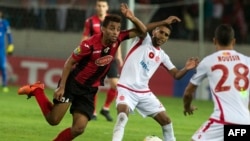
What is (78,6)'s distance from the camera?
23.5 metres

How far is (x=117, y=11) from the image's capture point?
2286 centimetres

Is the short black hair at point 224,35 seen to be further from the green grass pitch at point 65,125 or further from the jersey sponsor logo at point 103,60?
the green grass pitch at point 65,125

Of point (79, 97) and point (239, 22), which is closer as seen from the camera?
point (79, 97)

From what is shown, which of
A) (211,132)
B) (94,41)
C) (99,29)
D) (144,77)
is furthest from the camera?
(99,29)

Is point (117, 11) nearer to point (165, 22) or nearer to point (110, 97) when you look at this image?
point (110, 97)

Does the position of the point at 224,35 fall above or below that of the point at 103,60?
above

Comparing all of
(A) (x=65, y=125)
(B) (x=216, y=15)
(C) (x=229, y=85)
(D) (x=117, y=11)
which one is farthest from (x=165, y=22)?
(B) (x=216, y=15)

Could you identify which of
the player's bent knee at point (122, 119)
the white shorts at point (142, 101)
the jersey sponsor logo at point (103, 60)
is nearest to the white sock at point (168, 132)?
the white shorts at point (142, 101)

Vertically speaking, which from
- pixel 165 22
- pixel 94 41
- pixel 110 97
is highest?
pixel 165 22

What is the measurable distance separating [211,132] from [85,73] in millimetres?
2660

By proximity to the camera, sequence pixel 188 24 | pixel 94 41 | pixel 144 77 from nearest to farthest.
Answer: pixel 94 41 < pixel 144 77 < pixel 188 24

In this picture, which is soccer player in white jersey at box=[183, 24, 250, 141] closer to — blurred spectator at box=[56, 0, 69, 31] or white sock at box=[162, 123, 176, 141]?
white sock at box=[162, 123, 176, 141]

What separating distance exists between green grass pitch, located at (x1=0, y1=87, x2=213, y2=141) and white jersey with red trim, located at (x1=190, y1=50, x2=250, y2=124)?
13.9ft

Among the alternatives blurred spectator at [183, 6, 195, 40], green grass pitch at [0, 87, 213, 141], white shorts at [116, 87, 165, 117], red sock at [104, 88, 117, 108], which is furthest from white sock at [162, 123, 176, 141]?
blurred spectator at [183, 6, 195, 40]
